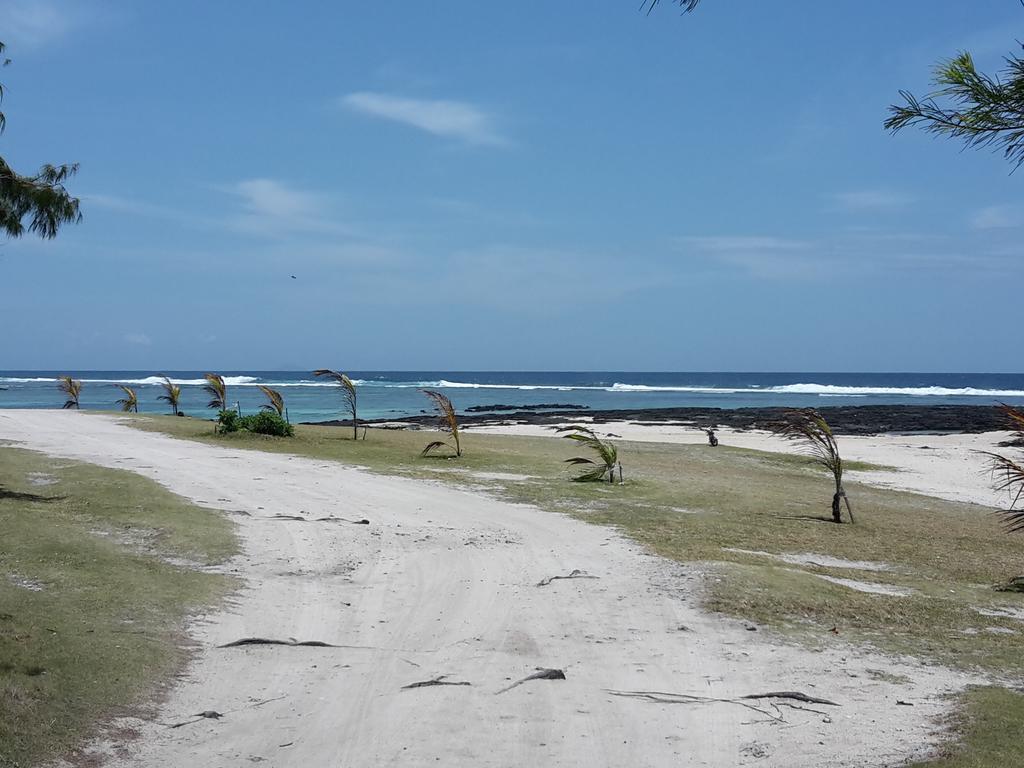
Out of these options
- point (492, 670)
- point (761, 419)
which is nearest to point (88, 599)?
point (492, 670)

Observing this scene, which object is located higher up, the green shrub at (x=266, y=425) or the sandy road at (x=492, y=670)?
the green shrub at (x=266, y=425)

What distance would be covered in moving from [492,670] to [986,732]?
10.9ft

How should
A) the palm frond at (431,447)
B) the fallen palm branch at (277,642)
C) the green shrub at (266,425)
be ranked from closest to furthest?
1. the fallen palm branch at (277,642)
2. the palm frond at (431,447)
3. the green shrub at (266,425)

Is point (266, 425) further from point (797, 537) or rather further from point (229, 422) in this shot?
point (797, 537)

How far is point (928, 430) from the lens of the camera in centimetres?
4916

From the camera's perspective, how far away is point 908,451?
34969 millimetres

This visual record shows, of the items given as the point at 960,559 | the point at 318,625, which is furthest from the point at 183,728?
the point at 960,559

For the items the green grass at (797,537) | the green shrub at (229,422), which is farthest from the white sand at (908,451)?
the green shrub at (229,422)

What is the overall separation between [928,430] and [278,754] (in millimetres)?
50240

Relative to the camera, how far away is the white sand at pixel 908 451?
23172 mm

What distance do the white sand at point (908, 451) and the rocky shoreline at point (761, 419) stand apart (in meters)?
3.41

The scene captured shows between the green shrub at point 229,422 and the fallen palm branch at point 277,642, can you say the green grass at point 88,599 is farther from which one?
the green shrub at point 229,422

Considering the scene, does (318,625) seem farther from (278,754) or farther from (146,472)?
(146,472)

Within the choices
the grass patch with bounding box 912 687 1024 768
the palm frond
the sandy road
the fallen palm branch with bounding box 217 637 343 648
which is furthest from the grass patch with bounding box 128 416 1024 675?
the fallen palm branch with bounding box 217 637 343 648
